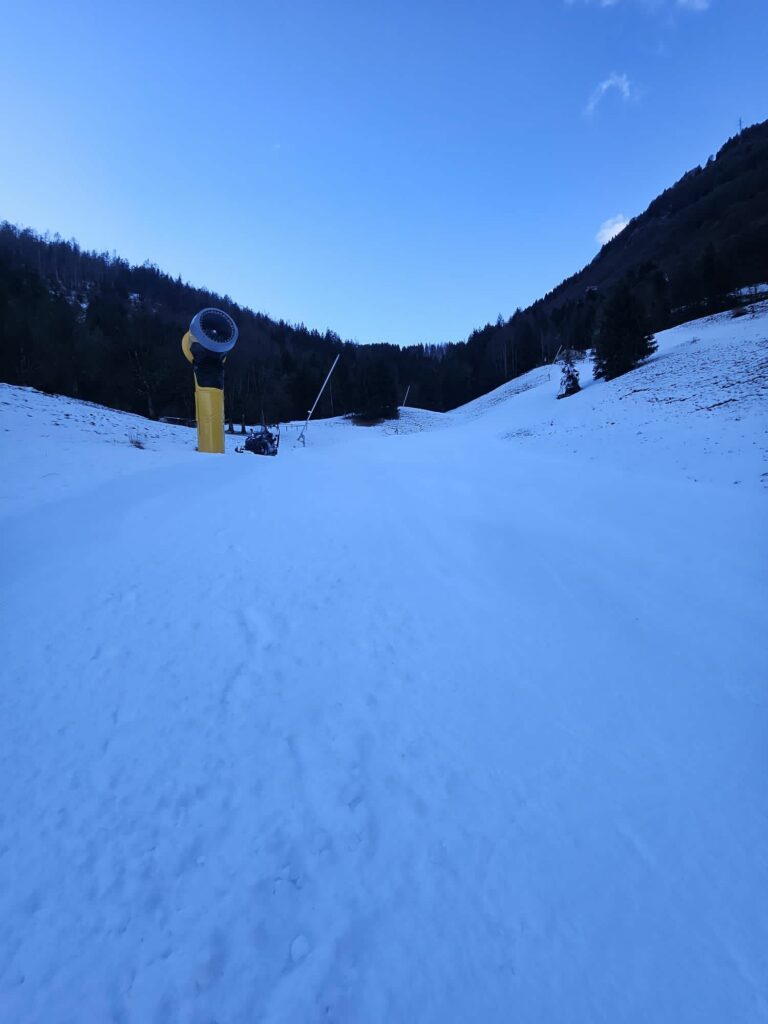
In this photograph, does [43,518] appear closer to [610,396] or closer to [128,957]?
[128,957]

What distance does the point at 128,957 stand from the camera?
1.70 m

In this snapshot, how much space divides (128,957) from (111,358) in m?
38.9

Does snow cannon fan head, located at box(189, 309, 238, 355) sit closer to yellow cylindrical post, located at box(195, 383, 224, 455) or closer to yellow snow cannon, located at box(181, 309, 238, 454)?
yellow snow cannon, located at box(181, 309, 238, 454)

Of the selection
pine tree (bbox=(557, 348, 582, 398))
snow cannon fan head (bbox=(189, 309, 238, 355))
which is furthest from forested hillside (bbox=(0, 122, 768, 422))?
snow cannon fan head (bbox=(189, 309, 238, 355))

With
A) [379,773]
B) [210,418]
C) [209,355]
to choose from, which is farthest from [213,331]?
[379,773]

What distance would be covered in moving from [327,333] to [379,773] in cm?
9339

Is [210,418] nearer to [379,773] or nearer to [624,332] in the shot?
[379,773]

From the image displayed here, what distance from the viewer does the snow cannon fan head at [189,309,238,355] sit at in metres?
11.8

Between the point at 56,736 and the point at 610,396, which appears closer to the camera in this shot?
the point at 56,736

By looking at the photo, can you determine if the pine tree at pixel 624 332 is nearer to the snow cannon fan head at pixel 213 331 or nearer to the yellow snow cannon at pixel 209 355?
the snow cannon fan head at pixel 213 331

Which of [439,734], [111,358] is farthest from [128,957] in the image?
[111,358]

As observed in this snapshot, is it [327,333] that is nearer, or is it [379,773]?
[379,773]

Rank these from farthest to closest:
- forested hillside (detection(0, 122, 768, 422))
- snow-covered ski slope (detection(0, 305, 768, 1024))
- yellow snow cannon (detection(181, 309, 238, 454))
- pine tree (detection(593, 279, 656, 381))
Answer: forested hillside (detection(0, 122, 768, 422)), pine tree (detection(593, 279, 656, 381)), yellow snow cannon (detection(181, 309, 238, 454)), snow-covered ski slope (detection(0, 305, 768, 1024))

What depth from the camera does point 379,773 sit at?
2574mm
